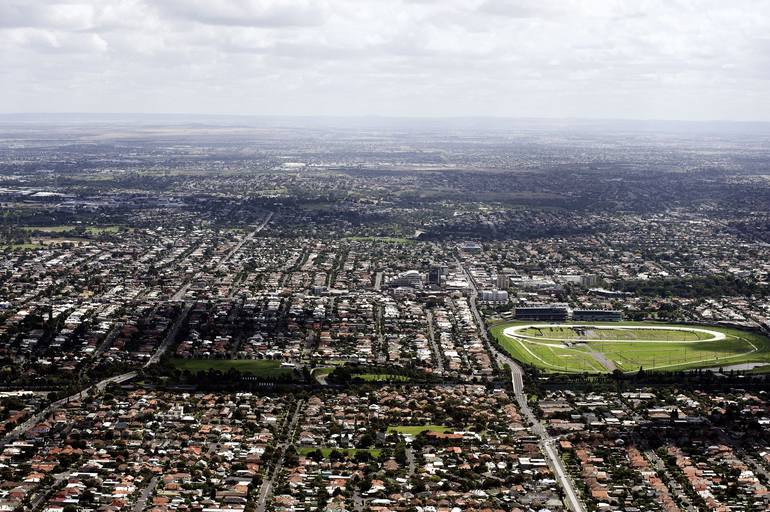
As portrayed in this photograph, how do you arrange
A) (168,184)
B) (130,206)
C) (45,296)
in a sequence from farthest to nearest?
(168,184) → (130,206) → (45,296)

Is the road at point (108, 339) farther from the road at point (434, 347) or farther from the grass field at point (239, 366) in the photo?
the road at point (434, 347)

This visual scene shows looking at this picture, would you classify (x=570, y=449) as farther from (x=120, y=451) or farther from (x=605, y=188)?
(x=605, y=188)

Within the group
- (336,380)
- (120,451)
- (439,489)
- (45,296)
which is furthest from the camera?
(45,296)

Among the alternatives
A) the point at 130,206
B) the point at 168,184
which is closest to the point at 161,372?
the point at 130,206

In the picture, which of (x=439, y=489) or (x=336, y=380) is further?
(x=336, y=380)

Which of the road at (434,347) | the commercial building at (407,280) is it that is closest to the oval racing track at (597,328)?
the road at (434,347)

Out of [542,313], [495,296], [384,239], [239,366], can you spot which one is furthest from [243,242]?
[239,366]
